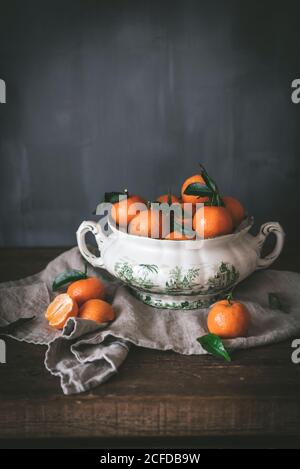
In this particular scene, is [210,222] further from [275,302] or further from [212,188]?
[275,302]

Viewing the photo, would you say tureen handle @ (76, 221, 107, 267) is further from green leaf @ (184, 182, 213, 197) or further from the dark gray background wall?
the dark gray background wall

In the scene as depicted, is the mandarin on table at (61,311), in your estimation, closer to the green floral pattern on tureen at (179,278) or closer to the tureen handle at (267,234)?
the green floral pattern on tureen at (179,278)

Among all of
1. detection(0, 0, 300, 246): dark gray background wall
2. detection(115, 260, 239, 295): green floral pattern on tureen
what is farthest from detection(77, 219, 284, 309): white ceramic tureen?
Answer: detection(0, 0, 300, 246): dark gray background wall

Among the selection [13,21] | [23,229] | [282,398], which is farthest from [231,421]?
[13,21]

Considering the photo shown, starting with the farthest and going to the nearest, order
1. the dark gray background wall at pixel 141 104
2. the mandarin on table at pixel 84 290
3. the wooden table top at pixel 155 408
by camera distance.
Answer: the dark gray background wall at pixel 141 104 < the mandarin on table at pixel 84 290 < the wooden table top at pixel 155 408

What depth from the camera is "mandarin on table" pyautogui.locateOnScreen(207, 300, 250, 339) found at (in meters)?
0.87

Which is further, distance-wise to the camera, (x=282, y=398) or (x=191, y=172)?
(x=191, y=172)

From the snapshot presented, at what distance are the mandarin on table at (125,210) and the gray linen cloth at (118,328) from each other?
13 centimetres

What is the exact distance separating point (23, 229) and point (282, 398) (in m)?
0.94

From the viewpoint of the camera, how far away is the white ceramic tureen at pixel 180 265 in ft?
3.04

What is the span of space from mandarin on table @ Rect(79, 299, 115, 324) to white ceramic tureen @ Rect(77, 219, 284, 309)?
0.21 ft

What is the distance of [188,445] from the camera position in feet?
2.66

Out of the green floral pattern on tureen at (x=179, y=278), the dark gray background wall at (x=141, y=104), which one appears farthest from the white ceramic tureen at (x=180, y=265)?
the dark gray background wall at (x=141, y=104)

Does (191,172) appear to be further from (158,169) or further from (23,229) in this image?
(23,229)
